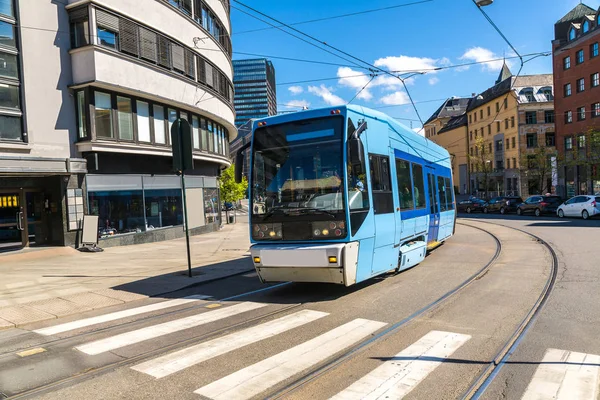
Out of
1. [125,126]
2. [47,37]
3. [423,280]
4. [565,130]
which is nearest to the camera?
[423,280]

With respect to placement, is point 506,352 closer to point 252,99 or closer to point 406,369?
point 406,369

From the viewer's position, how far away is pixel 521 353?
479 centimetres

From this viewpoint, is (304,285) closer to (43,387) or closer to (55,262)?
(43,387)

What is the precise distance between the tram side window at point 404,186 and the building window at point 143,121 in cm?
1189

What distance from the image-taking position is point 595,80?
42.0 m

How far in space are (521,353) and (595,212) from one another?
2548 cm

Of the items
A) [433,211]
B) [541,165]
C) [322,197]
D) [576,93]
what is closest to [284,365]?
[322,197]

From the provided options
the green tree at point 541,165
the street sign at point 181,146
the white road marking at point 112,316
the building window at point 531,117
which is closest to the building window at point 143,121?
the street sign at point 181,146

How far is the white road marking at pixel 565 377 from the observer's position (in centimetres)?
377

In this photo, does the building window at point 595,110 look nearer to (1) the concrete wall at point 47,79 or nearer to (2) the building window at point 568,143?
(2) the building window at point 568,143

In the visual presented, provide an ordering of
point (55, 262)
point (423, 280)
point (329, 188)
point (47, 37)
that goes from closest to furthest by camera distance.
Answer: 1. point (329, 188)
2. point (423, 280)
3. point (55, 262)
4. point (47, 37)

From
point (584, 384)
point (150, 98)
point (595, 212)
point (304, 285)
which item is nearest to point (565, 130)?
point (595, 212)

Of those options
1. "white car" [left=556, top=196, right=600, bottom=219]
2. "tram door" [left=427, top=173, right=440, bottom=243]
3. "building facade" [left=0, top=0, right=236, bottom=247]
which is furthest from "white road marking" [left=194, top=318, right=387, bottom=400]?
"white car" [left=556, top=196, right=600, bottom=219]

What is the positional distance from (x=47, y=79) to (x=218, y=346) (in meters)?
13.9
